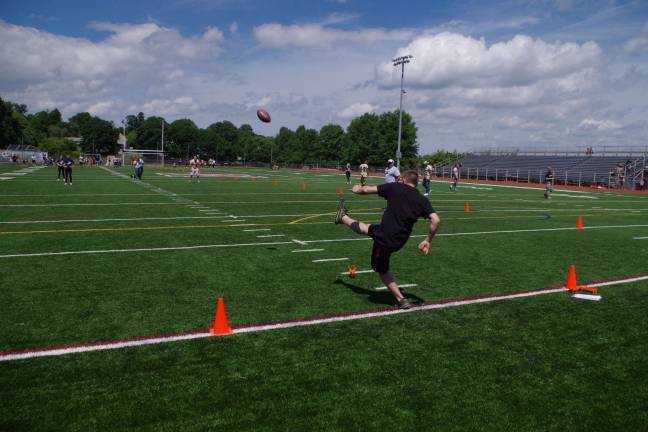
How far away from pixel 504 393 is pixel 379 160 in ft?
294

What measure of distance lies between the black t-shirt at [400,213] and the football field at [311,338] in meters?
0.87

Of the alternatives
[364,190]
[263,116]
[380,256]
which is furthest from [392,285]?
[263,116]

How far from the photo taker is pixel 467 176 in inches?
2285

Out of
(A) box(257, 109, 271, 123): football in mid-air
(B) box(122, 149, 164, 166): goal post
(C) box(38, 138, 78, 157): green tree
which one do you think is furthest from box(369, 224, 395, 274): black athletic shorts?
(C) box(38, 138, 78, 157): green tree

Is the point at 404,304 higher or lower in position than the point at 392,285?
lower

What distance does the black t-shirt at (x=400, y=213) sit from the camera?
19.2ft

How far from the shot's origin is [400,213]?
5.88 meters

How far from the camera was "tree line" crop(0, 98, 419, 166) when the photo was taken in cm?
9438

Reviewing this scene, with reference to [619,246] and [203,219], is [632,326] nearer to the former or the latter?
[619,246]

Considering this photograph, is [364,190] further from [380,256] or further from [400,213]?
[380,256]

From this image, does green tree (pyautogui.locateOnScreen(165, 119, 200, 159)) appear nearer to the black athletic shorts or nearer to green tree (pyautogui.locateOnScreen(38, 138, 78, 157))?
green tree (pyautogui.locateOnScreen(38, 138, 78, 157))

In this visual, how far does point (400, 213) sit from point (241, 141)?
155 m

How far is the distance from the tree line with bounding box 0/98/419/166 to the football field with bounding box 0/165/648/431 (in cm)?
8413

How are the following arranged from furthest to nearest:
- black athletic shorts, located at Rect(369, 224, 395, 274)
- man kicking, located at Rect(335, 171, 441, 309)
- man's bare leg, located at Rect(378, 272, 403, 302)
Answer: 1. man's bare leg, located at Rect(378, 272, 403, 302)
2. black athletic shorts, located at Rect(369, 224, 395, 274)
3. man kicking, located at Rect(335, 171, 441, 309)
